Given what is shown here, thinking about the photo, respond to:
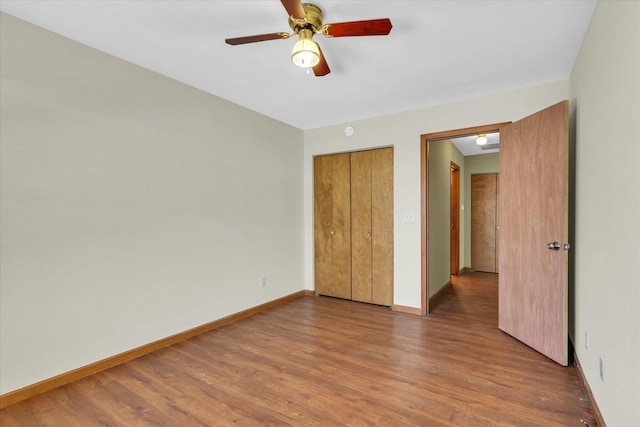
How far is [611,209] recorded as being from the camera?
59.1 inches

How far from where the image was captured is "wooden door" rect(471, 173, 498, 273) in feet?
19.8

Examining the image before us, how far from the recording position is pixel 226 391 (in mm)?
2043

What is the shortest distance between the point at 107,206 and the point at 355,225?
2786 mm

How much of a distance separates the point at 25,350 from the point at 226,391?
4.40ft

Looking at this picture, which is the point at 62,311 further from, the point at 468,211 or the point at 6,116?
the point at 468,211

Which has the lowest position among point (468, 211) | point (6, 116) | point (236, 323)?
point (236, 323)

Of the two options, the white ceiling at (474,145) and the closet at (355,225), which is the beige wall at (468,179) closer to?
the white ceiling at (474,145)

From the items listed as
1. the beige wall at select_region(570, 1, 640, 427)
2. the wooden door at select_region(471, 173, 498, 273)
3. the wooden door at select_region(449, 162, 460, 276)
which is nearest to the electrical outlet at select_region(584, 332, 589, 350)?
the beige wall at select_region(570, 1, 640, 427)

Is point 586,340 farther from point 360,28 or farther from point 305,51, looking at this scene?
point 305,51

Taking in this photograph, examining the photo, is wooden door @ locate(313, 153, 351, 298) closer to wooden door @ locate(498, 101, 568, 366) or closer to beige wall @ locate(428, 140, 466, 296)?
beige wall @ locate(428, 140, 466, 296)

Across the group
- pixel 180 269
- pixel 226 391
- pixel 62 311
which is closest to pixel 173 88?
pixel 180 269

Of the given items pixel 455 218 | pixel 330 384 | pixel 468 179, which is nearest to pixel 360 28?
pixel 330 384

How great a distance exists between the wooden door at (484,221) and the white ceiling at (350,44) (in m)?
3.50

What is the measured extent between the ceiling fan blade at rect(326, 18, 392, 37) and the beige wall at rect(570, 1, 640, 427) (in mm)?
1055
